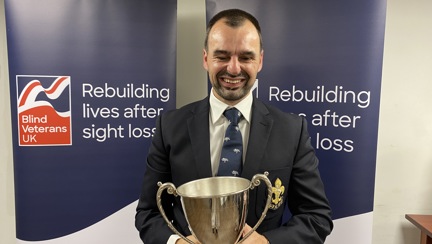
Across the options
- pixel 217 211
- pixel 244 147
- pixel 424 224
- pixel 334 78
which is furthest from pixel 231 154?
pixel 424 224

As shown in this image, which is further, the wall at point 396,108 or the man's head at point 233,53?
the wall at point 396,108

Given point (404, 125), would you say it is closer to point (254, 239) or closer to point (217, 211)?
point (254, 239)

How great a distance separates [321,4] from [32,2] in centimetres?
166

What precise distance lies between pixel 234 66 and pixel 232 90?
9cm

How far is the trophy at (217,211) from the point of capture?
0.89 metres

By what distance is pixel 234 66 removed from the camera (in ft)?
3.70

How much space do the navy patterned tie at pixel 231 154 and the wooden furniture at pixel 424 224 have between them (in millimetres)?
1459

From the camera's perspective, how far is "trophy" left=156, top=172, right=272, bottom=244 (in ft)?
2.91

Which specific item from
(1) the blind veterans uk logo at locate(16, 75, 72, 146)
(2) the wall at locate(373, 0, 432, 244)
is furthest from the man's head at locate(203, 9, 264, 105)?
(2) the wall at locate(373, 0, 432, 244)

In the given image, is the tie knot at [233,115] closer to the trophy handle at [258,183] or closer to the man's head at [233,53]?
the man's head at [233,53]

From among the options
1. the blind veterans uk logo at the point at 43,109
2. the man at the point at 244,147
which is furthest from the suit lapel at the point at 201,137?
the blind veterans uk logo at the point at 43,109

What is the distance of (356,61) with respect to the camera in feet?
5.96

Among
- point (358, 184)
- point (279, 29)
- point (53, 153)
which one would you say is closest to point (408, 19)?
point (279, 29)

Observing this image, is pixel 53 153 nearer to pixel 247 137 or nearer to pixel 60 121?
pixel 60 121
